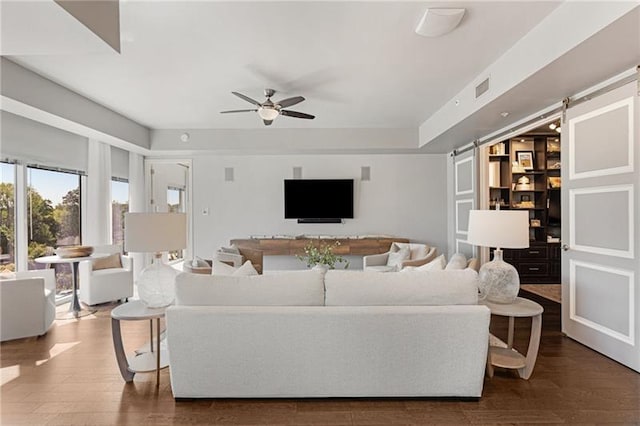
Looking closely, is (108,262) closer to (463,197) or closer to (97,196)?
(97,196)

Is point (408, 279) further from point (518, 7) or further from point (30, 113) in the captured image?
point (30, 113)

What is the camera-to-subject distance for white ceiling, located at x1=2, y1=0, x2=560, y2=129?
2.63 m

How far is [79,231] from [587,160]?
6611 mm

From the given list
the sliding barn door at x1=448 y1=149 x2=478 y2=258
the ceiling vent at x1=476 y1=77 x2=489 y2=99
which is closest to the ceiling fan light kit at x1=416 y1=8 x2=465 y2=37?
the ceiling vent at x1=476 y1=77 x2=489 y2=99

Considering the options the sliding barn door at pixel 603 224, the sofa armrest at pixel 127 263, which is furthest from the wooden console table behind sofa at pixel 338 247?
the sliding barn door at pixel 603 224

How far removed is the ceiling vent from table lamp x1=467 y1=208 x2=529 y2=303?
1.63m

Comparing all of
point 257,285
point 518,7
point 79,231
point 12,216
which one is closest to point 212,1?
point 257,285

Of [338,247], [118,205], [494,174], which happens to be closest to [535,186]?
[494,174]

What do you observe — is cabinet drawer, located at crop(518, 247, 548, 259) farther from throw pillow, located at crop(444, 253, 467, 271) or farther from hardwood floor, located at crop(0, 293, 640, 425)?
throw pillow, located at crop(444, 253, 467, 271)

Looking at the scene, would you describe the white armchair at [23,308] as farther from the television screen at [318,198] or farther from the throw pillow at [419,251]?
the throw pillow at [419,251]

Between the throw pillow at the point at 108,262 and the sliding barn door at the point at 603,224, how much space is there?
5.65 metres

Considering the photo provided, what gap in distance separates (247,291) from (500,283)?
1.89 m

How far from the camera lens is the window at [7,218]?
14.2ft

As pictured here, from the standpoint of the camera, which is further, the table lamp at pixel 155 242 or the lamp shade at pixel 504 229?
the lamp shade at pixel 504 229
